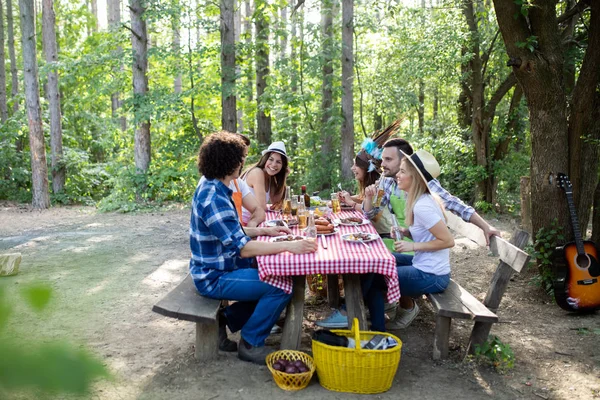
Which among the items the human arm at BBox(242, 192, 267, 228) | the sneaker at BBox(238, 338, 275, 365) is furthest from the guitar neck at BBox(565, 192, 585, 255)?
the sneaker at BBox(238, 338, 275, 365)

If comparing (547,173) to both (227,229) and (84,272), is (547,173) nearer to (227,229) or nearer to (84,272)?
(227,229)

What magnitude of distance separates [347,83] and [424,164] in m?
7.60

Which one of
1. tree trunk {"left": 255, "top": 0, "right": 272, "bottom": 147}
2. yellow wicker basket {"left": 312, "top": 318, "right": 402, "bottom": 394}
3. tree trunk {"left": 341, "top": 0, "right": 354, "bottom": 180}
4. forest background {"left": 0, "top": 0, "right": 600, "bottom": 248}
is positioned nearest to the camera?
yellow wicker basket {"left": 312, "top": 318, "right": 402, "bottom": 394}

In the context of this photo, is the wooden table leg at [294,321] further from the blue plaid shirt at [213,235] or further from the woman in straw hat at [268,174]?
the woman in straw hat at [268,174]

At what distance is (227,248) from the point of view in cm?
364

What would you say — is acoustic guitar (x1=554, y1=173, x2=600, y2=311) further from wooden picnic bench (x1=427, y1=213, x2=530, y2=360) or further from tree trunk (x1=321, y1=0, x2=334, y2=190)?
tree trunk (x1=321, y1=0, x2=334, y2=190)

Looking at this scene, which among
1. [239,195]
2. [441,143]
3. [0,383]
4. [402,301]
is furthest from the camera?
[441,143]

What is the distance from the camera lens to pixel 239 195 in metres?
4.89

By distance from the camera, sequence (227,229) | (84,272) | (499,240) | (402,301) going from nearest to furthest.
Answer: (227,229) → (499,240) → (402,301) → (84,272)

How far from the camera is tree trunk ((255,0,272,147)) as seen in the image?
1103cm

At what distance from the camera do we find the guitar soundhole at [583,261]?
4.72 m


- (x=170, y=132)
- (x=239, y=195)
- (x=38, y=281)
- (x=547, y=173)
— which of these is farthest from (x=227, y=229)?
(x=170, y=132)

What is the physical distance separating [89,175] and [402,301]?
12096 millimetres

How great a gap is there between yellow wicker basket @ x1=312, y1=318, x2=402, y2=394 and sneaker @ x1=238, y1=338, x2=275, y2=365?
0.48m
